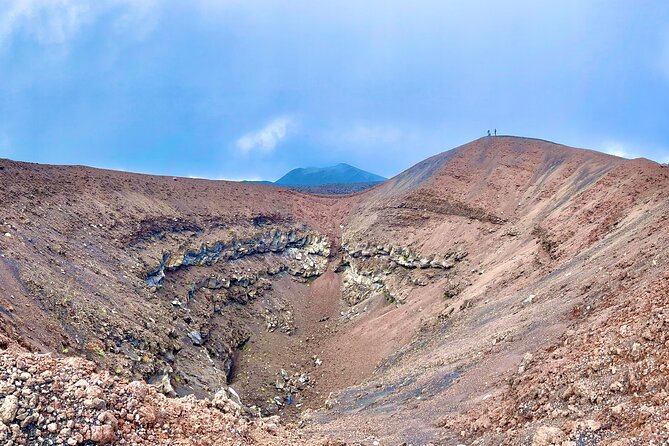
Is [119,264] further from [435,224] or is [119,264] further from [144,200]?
[435,224]

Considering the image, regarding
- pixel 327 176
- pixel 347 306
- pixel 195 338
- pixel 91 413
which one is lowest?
pixel 347 306

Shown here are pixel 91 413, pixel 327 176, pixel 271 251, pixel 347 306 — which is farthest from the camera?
pixel 327 176

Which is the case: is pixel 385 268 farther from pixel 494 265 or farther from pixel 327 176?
pixel 327 176

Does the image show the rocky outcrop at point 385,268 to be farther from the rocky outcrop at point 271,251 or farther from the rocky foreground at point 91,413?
the rocky foreground at point 91,413

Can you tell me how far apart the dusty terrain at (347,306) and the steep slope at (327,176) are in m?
88.1

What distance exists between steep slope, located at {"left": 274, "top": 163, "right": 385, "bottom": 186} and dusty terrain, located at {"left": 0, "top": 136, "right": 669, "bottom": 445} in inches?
3468

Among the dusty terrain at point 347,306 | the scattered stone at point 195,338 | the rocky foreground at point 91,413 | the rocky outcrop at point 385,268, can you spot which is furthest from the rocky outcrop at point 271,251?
the rocky foreground at point 91,413

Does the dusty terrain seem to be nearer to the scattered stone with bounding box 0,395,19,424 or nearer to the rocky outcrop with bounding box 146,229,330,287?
the scattered stone with bounding box 0,395,19,424

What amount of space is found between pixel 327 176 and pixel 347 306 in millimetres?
104616

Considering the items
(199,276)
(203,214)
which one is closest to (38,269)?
(199,276)

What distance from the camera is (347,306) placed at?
3044cm

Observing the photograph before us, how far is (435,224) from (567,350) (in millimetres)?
21495

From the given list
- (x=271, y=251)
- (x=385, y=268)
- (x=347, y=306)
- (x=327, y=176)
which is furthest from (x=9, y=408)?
(x=327, y=176)

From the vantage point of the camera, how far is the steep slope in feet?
427
